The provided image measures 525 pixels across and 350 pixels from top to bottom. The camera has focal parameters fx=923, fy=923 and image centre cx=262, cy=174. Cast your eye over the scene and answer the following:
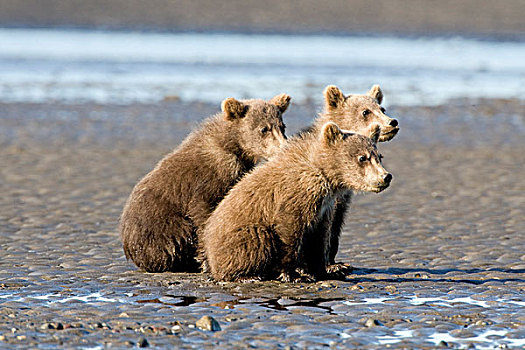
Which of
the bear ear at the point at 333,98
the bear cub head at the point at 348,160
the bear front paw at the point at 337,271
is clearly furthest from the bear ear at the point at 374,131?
the bear front paw at the point at 337,271

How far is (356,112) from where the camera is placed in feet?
31.4

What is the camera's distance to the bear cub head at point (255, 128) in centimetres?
904

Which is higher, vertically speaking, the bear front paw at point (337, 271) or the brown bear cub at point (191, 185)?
the brown bear cub at point (191, 185)

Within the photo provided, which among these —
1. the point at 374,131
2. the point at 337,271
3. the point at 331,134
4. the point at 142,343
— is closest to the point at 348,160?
the point at 331,134

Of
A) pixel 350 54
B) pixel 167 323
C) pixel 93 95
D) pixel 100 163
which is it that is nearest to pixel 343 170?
pixel 167 323

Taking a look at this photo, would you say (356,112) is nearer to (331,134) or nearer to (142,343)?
(331,134)

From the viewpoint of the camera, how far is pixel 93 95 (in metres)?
21.9

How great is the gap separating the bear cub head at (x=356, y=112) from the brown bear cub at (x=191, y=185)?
0.70 meters

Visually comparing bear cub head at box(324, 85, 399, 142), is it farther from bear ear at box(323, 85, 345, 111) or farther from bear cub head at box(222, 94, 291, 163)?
bear cub head at box(222, 94, 291, 163)

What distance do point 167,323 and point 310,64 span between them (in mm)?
22697

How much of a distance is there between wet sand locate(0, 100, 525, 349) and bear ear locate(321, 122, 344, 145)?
49.5 inches

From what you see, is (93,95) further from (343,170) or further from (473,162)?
(343,170)

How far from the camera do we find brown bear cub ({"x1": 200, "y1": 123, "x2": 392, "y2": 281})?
7.90m

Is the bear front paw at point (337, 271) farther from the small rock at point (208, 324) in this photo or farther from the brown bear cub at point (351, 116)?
the small rock at point (208, 324)
